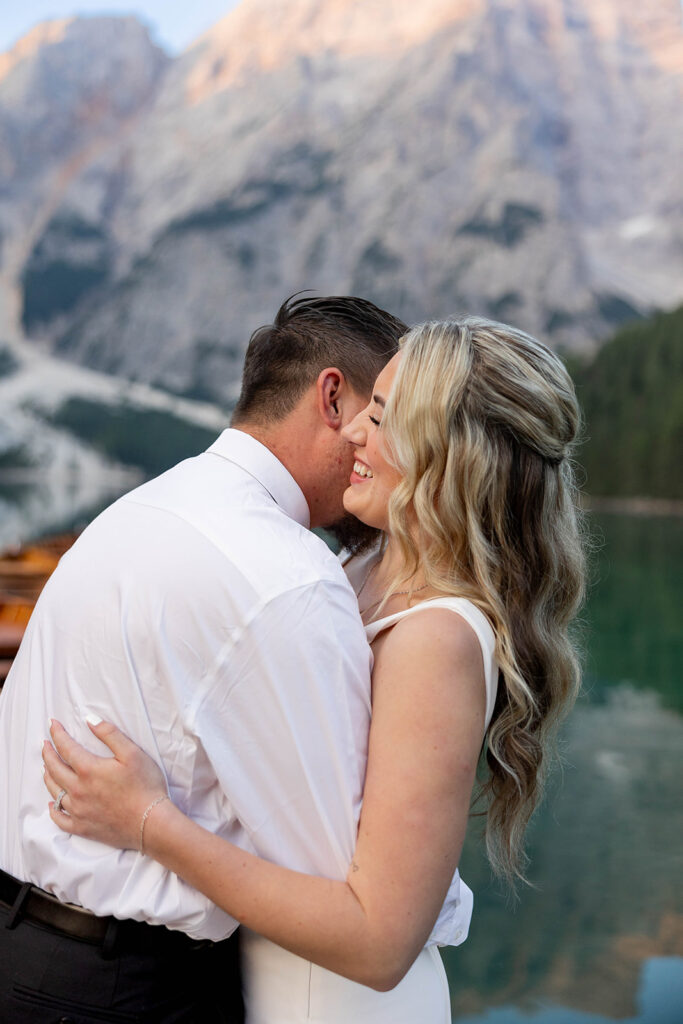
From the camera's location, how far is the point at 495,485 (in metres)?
1.56

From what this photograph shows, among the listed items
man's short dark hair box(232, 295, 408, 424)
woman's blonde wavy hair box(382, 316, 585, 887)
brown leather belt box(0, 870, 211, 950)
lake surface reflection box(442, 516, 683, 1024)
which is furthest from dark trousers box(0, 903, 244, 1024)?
lake surface reflection box(442, 516, 683, 1024)

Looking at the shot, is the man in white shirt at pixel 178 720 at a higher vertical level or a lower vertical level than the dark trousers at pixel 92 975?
higher

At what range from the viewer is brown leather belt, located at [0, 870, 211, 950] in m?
1.31

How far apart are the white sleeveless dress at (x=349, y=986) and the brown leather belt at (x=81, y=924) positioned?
Result: 0.51 feet

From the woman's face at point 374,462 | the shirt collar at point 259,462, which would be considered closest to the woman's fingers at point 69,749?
the shirt collar at point 259,462

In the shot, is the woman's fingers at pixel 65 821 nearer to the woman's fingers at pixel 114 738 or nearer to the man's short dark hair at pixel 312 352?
the woman's fingers at pixel 114 738

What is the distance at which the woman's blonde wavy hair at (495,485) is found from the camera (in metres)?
1.54

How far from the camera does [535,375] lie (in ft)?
5.13

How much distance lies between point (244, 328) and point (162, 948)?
111335 mm

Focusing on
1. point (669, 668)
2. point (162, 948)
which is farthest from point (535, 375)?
point (669, 668)

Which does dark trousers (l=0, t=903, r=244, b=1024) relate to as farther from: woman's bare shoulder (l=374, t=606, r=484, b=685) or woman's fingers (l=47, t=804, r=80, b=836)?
woman's bare shoulder (l=374, t=606, r=484, b=685)

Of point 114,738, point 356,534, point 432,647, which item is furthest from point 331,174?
point 114,738

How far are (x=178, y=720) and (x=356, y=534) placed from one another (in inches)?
34.2

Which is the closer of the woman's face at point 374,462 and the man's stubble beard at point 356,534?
the woman's face at point 374,462
